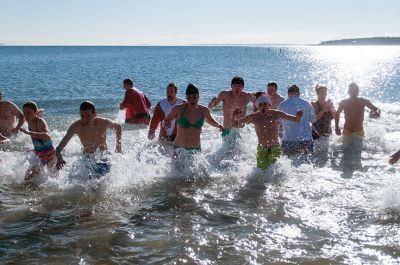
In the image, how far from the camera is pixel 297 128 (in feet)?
26.6

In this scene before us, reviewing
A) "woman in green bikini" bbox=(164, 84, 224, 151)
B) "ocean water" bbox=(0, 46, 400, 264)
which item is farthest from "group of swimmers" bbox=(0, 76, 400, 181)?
"ocean water" bbox=(0, 46, 400, 264)

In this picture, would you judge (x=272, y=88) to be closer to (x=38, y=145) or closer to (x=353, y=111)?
(x=353, y=111)

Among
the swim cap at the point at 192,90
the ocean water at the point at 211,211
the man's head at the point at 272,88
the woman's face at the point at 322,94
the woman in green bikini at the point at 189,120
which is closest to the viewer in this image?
the ocean water at the point at 211,211

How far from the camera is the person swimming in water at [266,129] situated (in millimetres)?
7215

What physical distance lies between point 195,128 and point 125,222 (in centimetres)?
233

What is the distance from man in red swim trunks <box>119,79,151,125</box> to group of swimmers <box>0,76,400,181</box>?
297 cm

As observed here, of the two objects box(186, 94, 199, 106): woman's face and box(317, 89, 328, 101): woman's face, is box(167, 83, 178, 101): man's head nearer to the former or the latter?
box(186, 94, 199, 106): woman's face

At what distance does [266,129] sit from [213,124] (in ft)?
3.02

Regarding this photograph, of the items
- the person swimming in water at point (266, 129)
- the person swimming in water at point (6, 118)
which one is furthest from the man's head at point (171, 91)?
the person swimming in water at point (6, 118)

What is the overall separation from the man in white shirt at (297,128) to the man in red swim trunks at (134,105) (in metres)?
5.03

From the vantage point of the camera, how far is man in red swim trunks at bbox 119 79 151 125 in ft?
38.8

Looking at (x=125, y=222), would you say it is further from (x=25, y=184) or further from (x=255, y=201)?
(x=25, y=184)

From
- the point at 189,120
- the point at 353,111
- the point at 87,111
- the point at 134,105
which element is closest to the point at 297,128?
the point at 353,111

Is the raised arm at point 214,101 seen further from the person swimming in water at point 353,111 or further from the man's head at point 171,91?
the person swimming in water at point 353,111
